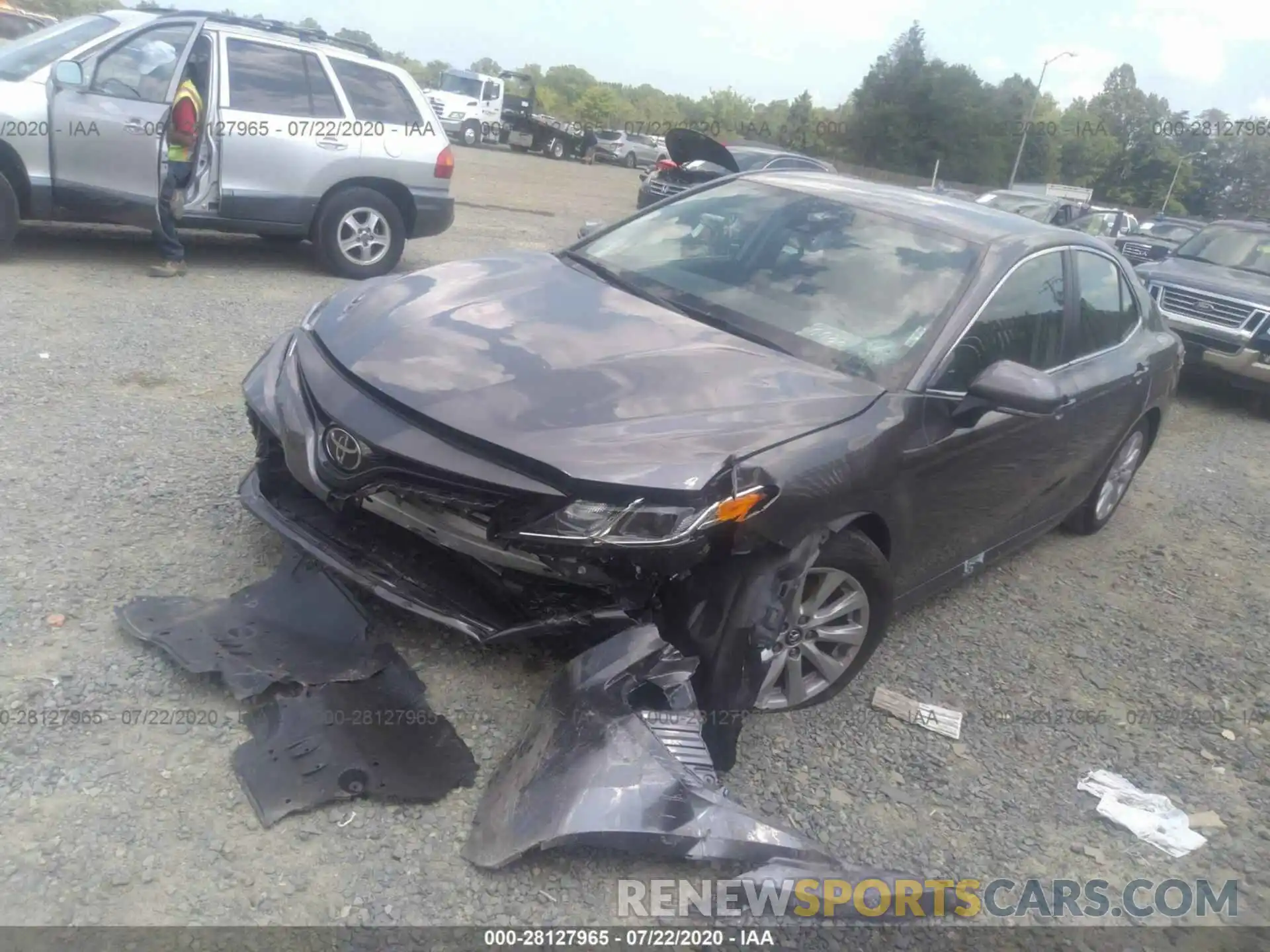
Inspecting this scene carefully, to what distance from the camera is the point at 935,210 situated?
13.2 feet

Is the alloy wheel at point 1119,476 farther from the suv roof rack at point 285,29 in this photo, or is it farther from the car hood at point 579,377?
the suv roof rack at point 285,29

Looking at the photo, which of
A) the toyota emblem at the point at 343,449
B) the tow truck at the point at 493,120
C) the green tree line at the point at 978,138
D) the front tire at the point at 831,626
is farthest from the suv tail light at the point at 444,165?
the green tree line at the point at 978,138

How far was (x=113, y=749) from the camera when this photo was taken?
2605 mm

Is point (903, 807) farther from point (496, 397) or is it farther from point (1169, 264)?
point (1169, 264)

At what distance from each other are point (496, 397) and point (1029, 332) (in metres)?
2.23

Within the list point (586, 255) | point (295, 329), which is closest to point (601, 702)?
point (295, 329)

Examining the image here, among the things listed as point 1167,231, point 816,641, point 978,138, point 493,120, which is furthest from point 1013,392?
point 978,138

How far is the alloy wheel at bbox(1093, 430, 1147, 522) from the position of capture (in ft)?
16.9

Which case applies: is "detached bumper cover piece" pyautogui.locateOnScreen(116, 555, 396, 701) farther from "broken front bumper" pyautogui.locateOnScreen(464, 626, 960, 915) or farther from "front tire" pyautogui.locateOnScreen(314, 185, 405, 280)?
"front tire" pyautogui.locateOnScreen(314, 185, 405, 280)

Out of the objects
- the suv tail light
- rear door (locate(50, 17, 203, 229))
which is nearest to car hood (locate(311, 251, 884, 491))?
rear door (locate(50, 17, 203, 229))

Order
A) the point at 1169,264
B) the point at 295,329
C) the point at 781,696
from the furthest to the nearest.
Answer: the point at 1169,264 < the point at 295,329 < the point at 781,696

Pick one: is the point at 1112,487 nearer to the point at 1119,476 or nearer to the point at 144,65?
the point at 1119,476

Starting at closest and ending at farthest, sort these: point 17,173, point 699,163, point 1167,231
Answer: point 17,173
point 699,163
point 1167,231

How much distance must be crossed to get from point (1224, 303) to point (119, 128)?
9.47 metres
